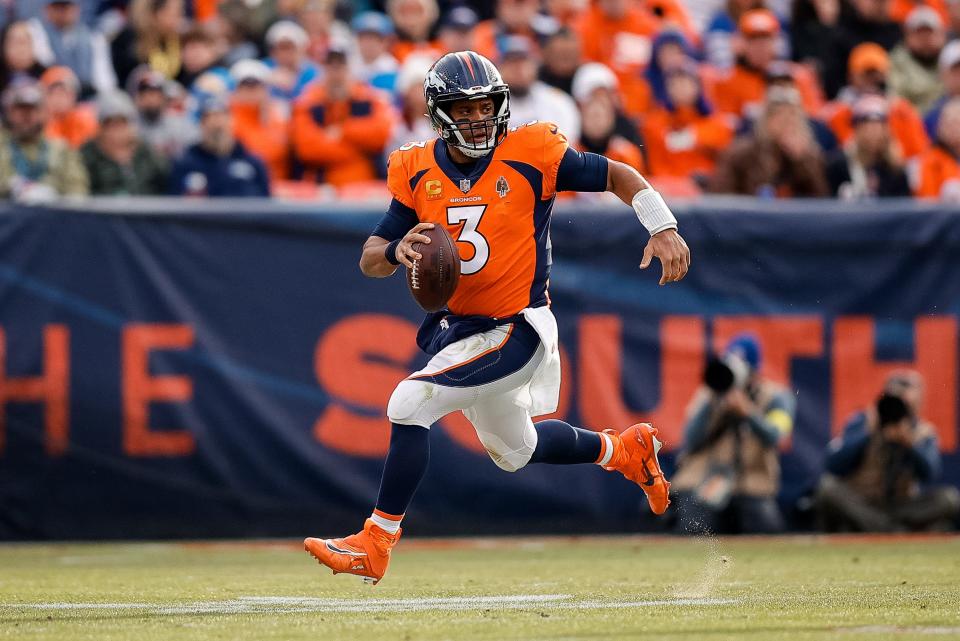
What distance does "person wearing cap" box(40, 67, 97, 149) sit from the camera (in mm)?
11938

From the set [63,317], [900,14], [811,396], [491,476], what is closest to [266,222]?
[63,317]

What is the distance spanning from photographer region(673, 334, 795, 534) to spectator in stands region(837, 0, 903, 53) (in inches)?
204

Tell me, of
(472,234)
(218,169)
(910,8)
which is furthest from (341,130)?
(910,8)

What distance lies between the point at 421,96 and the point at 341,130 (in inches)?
25.8

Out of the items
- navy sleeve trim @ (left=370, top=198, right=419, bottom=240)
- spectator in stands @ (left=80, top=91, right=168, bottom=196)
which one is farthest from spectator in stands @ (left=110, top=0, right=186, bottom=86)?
navy sleeve trim @ (left=370, top=198, right=419, bottom=240)

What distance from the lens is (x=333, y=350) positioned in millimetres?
10227

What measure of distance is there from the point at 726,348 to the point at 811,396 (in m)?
0.65

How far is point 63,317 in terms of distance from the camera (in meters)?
9.98

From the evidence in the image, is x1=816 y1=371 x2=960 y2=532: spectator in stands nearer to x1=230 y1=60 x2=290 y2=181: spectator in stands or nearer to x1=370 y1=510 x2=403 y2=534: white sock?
x1=230 y1=60 x2=290 y2=181: spectator in stands

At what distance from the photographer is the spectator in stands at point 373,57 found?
41.8 feet

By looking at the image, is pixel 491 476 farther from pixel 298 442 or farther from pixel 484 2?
pixel 484 2

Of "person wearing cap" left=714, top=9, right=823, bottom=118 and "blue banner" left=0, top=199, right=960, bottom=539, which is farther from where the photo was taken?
"person wearing cap" left=714, top=9, right=823, bottom=118

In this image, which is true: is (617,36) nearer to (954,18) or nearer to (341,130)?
(341,130)

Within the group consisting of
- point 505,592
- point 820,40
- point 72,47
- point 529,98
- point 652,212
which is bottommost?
point 505,592
